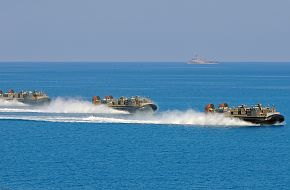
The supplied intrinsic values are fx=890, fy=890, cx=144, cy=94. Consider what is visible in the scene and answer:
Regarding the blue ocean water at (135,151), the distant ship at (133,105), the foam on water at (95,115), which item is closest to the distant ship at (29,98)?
the foam on water at (95,115)

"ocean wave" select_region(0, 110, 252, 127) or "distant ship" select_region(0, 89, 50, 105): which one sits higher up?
"distant ship" select_region(0, 89, 50, 105)

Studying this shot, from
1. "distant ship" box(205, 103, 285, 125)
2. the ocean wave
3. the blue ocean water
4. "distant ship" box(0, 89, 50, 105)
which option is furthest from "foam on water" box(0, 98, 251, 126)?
"distant ship" box(0, 89, 50, 105)

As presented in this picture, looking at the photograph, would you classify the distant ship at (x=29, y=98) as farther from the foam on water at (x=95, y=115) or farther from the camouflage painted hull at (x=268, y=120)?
the camouflage painted hull at (x=268, y=120)

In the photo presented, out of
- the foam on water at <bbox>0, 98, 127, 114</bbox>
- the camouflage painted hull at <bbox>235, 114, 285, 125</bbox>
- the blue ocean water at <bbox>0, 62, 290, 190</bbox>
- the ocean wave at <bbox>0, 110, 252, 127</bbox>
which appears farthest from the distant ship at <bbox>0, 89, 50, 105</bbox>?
the camouflage painted hull at <bbox>235, 114, 285, 125</bbox>

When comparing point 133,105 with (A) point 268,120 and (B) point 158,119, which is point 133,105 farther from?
(A) point 268,120

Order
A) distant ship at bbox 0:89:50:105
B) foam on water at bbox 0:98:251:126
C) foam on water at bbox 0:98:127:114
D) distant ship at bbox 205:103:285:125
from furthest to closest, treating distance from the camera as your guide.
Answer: distant ship at bbox 0:89:50:105
foam on water at bbox 0:98:127:114
foam on water at bbox 0:98:251:126
distant ship at bbox 205:103:285:125

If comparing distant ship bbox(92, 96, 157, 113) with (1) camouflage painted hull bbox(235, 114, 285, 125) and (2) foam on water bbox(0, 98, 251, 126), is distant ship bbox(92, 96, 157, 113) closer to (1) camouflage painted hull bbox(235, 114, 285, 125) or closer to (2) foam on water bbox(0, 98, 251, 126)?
(2) foam on water bbox(0, 98, 251, 126)

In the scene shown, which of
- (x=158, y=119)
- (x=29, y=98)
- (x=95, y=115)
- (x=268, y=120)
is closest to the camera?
(x=268, y=120)

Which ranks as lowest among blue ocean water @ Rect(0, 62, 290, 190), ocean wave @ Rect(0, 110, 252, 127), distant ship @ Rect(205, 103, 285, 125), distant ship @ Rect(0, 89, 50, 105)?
blue ocean water @ Rect(0, 62, 290, 190)

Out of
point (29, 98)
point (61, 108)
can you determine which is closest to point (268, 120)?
point (61, 108)

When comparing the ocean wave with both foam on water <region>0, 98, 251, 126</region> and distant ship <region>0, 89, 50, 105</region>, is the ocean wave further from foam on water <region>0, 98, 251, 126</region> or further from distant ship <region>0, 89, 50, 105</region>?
distant ship <region>0, 89, 50, 105</region>

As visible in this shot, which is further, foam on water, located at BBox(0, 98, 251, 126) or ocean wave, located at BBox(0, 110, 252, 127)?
foam on water, located at BBox(0, 98, 251, 126)

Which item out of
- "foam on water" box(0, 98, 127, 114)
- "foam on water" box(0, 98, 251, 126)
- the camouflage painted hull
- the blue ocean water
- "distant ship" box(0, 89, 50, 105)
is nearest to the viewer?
the blue ocean water

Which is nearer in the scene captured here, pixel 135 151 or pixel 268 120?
pixel 135 151
